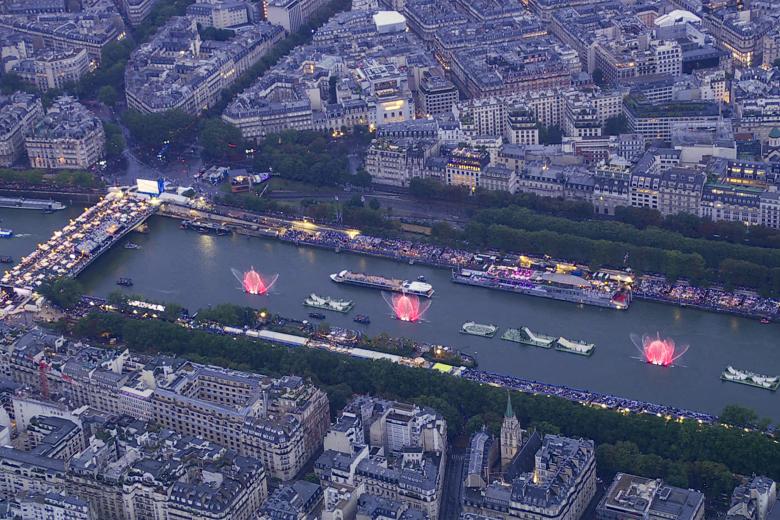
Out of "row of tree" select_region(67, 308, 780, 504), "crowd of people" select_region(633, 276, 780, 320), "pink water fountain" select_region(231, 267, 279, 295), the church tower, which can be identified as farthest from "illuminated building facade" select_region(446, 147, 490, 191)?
the church tower

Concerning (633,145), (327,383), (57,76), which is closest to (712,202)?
(633,145)

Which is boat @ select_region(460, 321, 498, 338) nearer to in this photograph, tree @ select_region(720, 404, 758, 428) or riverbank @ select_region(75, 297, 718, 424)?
riverbank @ select_region(75, 297, 718, 424)

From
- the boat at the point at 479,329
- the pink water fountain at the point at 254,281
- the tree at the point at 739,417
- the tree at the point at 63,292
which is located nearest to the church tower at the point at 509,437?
the tree at the point at 739,417

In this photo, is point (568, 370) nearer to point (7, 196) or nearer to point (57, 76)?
point (7, 196)

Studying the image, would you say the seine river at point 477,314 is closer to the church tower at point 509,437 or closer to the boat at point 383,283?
the boat at point 383,283

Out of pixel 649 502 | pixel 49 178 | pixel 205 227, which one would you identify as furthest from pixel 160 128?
pixel 649 502

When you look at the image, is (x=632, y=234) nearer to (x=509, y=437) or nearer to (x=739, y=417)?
(x=739, y=417)
